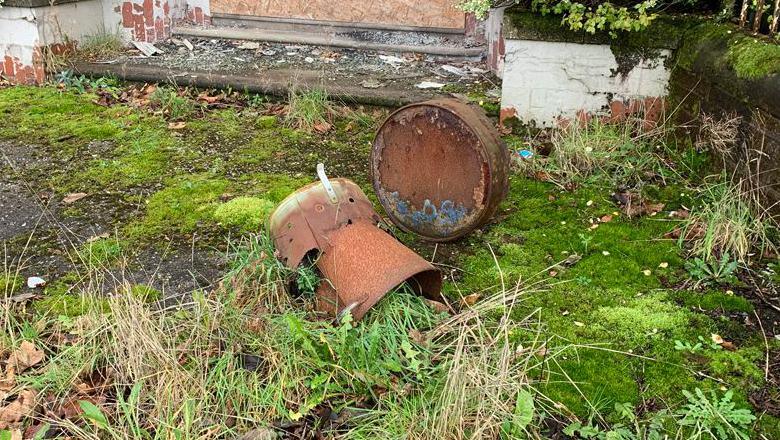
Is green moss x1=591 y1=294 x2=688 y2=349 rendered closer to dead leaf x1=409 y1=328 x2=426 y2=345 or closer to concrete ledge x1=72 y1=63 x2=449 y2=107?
dead leaf x1=409 y1=328 x2=426 y2=345

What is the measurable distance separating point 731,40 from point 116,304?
3682mm

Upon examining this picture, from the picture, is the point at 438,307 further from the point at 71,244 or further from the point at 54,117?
the point at 54,117

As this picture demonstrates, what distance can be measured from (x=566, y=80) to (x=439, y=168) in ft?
5.88

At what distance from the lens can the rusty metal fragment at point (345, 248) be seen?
2.71 meters

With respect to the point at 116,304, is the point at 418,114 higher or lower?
higher

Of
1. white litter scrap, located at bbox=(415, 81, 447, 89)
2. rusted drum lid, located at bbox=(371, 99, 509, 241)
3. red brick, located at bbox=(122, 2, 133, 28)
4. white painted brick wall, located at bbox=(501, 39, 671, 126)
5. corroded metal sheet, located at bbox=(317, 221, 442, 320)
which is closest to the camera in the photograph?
corroded metal sheet, located at bbox=(317, 221, 442, 320)

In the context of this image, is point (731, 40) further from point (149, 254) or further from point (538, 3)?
point (149, 254)

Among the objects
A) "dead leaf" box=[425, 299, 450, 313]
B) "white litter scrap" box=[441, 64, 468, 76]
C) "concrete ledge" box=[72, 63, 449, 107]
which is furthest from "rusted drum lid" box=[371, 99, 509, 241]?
"white litter scrap" box=[441, 64, 468, 76]

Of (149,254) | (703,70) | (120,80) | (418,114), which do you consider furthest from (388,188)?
(120,80)

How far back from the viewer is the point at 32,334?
2.76 m

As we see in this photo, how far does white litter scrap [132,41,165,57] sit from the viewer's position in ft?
22.5

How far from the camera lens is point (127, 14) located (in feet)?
23.0

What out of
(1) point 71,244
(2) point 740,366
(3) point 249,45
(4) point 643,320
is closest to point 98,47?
(3) point 249,45

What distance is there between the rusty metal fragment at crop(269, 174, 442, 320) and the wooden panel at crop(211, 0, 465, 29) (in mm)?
4101
